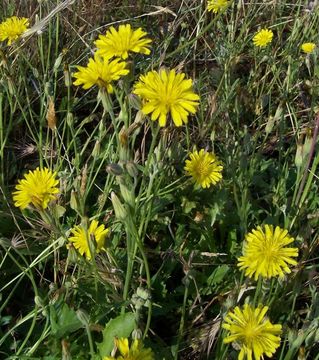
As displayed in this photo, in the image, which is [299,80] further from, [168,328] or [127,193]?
[127,193]

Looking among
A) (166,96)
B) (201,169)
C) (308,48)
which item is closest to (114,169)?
(166,96)

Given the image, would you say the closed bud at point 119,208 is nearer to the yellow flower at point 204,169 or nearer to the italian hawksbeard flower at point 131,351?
the italian hawksbeard flower at point 131,351

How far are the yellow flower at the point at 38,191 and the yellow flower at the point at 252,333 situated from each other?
0.43m

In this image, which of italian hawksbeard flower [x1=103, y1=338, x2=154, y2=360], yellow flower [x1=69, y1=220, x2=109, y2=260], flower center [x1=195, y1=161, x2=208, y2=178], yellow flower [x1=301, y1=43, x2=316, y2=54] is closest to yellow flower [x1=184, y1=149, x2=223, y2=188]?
flower center [x1=195, y1=161, x2=208, y2=178]

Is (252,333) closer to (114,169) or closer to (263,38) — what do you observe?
(114,169)

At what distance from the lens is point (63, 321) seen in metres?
1.10

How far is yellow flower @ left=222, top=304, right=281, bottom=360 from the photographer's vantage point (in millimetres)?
915

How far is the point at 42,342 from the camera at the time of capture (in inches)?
45.9

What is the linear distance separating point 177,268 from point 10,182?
0.55 metres

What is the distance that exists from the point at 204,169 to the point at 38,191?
42 centimetres

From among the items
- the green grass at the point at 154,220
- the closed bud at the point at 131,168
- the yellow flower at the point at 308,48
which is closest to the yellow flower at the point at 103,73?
the green grass at the point at 154,220

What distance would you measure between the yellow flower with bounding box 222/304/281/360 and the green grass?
0.08 meters

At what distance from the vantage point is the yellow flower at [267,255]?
1.00 m

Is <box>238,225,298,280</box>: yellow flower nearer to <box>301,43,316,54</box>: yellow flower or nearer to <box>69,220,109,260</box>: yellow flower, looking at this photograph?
<box>69,220,109,260</box>: yellow flower
